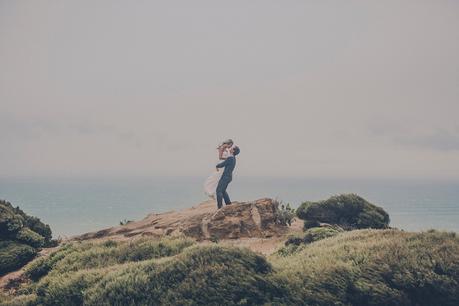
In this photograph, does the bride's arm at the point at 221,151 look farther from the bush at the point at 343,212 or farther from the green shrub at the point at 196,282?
the green shrub at the point at 196,282

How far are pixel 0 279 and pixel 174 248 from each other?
24.4 ft

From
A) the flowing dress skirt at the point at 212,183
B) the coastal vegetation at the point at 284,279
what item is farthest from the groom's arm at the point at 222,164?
the coastal vegetation at the point at 284,279

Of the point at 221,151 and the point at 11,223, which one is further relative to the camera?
the point at 221,151

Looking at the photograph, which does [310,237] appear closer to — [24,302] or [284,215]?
[284,215]

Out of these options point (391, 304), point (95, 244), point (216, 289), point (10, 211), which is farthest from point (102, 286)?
point (10, 211)

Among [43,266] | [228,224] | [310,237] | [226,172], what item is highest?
[226,172]

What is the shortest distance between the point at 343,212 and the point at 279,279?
42.7ft

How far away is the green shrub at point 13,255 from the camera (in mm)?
15320

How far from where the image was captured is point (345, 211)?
20.7m

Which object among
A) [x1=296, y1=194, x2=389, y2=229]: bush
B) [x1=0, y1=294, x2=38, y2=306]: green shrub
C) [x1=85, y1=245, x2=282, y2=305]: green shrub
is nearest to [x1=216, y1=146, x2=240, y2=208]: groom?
[x1=296, y1=194, x2=389, y2=229]: bush

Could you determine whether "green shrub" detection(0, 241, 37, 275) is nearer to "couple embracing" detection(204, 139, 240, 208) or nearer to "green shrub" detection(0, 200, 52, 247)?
"green shrub" detection(0, 200, 52, 247)

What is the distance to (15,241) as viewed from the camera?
17.2 meters

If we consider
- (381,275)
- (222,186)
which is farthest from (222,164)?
(381,275)

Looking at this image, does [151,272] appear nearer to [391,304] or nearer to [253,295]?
[253,295]
